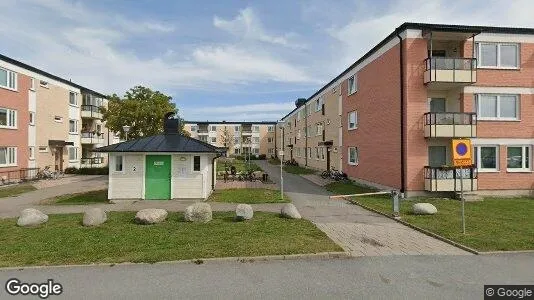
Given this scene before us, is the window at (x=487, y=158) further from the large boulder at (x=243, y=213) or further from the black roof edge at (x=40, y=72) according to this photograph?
the black roof edge at (x=40, y=72)

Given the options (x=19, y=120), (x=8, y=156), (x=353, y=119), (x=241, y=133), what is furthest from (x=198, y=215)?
(x=241, y=133)

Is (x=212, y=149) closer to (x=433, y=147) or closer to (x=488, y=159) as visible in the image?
(x=433, y=147)

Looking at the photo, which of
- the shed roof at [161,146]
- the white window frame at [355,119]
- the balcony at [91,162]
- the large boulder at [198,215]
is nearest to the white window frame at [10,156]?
the balcony at [91,162]

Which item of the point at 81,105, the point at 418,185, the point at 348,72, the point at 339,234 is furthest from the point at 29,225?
the point at 81,105

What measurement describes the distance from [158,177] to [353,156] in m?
15.6

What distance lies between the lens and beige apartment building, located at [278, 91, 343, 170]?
31.0 m

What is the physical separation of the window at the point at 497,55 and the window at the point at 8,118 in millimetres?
A: 32429

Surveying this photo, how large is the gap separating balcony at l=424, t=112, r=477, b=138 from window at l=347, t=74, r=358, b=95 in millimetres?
8559

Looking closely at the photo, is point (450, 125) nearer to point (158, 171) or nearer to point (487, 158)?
point (487, 158)

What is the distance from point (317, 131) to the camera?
38.8 metres

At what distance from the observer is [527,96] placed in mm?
18500

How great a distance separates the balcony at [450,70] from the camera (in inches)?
682

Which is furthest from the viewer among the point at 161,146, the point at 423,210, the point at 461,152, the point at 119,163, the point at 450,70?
the point at 450,70

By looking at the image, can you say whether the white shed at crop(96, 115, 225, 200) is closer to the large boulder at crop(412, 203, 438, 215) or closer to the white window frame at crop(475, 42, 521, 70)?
the large boulder at crop(412, 203, 438, 215)
